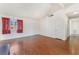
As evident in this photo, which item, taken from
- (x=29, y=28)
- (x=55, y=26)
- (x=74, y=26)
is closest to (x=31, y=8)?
(x=29, y=28)

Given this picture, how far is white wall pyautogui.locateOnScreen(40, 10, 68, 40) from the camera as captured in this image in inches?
71.8

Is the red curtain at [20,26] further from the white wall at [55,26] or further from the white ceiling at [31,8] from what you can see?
the white wall at [55,26]

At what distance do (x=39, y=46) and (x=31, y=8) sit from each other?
0.67 metres

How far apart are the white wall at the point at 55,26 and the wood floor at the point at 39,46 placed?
9 cm

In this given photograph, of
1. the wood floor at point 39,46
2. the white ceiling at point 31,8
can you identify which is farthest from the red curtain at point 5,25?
the wood floor at point 39,46

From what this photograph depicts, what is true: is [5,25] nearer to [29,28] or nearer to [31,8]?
[29,28]

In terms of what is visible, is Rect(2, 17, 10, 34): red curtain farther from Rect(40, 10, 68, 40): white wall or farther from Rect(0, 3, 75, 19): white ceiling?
Rect(40, 10, 68, 40): white wall

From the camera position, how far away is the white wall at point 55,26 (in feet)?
5.98

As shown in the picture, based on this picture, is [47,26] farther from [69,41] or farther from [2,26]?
[2,26]

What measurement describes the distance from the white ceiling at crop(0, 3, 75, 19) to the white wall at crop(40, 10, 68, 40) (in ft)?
0.36

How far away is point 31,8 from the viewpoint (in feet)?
5.99

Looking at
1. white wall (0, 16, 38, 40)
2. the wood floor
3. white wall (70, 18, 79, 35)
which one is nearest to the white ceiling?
white wall (0, 16, 38, 40)
